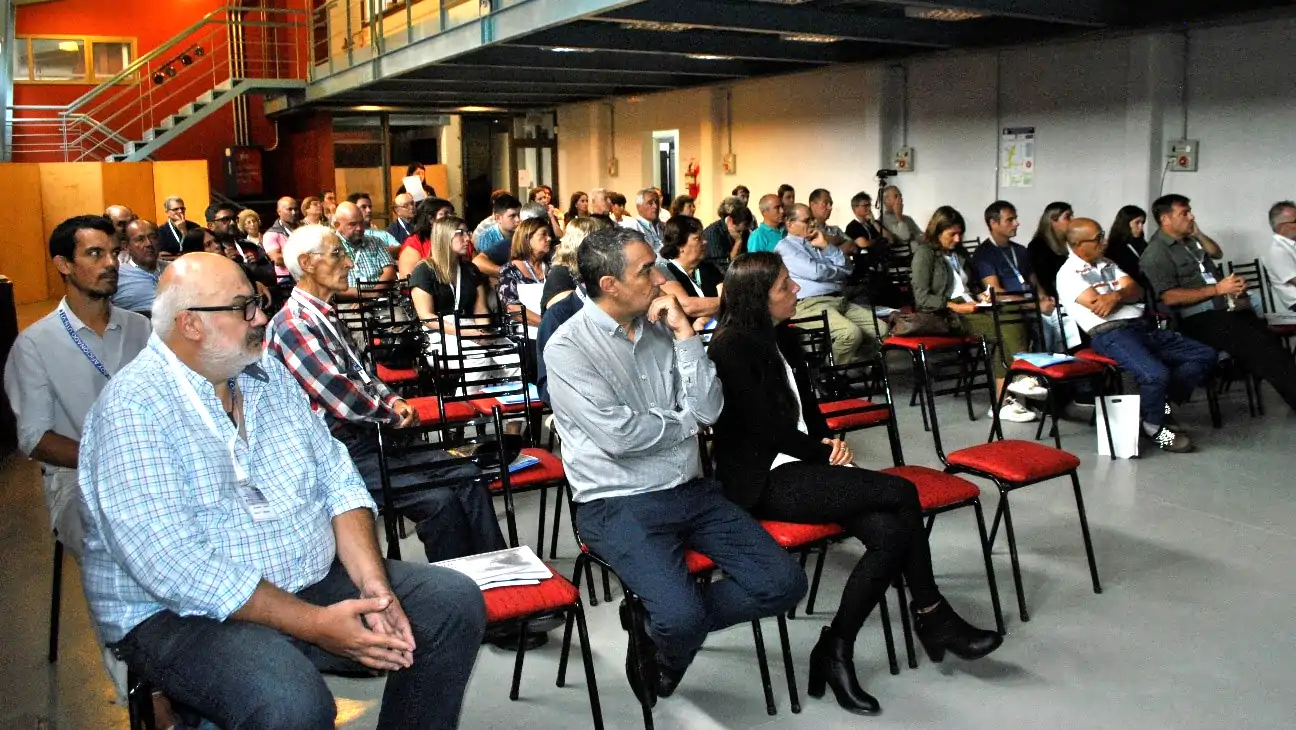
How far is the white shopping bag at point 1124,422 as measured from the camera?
5449 millimetres

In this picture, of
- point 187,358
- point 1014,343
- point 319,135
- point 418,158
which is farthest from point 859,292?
point 418,158

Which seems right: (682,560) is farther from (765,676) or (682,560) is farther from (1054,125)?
(1054,125)

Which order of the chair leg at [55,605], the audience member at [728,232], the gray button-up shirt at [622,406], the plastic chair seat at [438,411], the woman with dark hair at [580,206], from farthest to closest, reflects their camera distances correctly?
1. the woman with dark hair at [580,206]
2. the audience member at [728,232]
3. the plastic chair seat at [438,411]
4. the chair leg at [55,605]
5. the gray button-up shirt at [622,406]

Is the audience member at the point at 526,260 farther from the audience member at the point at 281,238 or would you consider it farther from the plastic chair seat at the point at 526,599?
the plastic chair seat at the point at 526,599

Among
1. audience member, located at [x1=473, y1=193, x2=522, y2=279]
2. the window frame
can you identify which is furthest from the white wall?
the window frame

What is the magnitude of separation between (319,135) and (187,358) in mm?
15390

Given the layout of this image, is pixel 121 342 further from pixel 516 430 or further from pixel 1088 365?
pixel 1088 365

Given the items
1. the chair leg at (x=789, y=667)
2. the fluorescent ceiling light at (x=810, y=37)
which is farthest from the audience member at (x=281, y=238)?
the chair leg at (x=789, y=667)

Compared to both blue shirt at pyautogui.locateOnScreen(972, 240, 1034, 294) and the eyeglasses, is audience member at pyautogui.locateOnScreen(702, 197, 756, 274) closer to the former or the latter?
blue shirt at pyautogui.locateOnScreen(972, 240, 1034, 294)

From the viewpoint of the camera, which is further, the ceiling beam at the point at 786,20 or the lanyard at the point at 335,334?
the ceiling beam at the point at 786,20

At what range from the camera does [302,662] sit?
217cm

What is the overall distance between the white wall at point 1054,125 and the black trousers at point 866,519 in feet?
19.7

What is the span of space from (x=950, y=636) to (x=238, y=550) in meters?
1.97

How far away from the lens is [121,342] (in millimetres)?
3451
